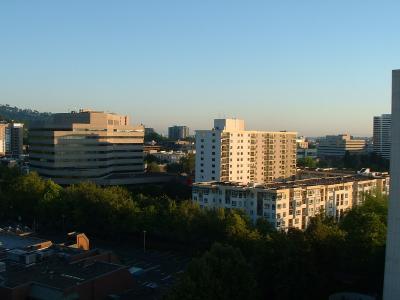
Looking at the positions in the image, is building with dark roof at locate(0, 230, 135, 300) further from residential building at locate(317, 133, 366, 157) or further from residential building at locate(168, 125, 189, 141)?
residential building at locate(168, 125, 189, 141)

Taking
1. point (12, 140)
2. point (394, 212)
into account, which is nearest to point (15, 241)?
point (394, 212)

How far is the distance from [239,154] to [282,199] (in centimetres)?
1575

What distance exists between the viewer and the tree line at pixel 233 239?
1678cm

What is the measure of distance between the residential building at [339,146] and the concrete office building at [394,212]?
100 m

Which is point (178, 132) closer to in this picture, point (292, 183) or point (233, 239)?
point (292, 183)

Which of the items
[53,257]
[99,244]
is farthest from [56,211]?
[53,257]

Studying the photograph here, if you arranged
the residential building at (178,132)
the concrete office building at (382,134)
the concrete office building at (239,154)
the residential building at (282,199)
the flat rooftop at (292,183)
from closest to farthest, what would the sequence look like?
the residential building at (282,199) < the flat rooftop at (292,183) < the concrete office building at (239,154) < the concrete office building at (382,134) < the residential building at (178,132)

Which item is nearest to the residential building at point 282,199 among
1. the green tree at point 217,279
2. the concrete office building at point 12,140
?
the green tree at point 217,279

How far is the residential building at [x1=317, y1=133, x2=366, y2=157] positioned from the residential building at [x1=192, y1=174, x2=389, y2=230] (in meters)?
77.8

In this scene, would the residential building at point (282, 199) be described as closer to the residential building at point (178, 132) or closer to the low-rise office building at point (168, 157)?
the low-rise office building at point (168, 157)

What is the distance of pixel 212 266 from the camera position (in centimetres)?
1678

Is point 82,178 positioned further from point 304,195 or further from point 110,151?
point 304,195

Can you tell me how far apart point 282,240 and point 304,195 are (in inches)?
633

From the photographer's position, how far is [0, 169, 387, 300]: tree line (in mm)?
16781
